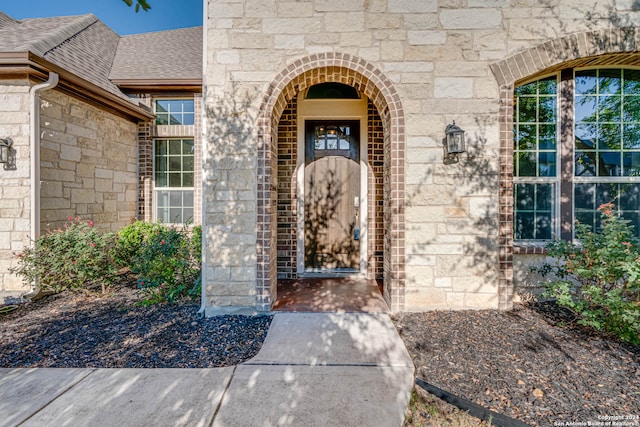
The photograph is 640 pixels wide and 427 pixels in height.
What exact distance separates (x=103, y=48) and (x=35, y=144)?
3862 mm

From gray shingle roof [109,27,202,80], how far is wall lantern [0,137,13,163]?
107 inches

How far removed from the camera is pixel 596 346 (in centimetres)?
263

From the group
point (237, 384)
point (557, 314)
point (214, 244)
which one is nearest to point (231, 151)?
point (214, 244)

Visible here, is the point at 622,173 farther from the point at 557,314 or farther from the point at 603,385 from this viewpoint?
the point at 603,385

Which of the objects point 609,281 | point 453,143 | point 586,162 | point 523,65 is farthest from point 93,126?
point 586,162

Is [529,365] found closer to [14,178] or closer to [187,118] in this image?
[14,178]

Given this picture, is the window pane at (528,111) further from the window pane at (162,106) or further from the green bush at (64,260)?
the window pane at (162,106)

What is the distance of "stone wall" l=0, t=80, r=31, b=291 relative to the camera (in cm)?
417

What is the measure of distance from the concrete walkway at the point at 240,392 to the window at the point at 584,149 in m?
2.75

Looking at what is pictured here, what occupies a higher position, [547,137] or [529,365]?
[547,137]

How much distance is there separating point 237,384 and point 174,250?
2380 millimetres

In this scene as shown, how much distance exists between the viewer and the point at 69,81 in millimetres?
4570

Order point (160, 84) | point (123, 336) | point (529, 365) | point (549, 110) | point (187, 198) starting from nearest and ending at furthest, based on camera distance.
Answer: point (529, 365), point (123, 336), point (549, 110), point (160, 84), point (187, 198)

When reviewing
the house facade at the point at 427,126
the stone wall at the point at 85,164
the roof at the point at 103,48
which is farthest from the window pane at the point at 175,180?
the house facade at the point at 427,126
